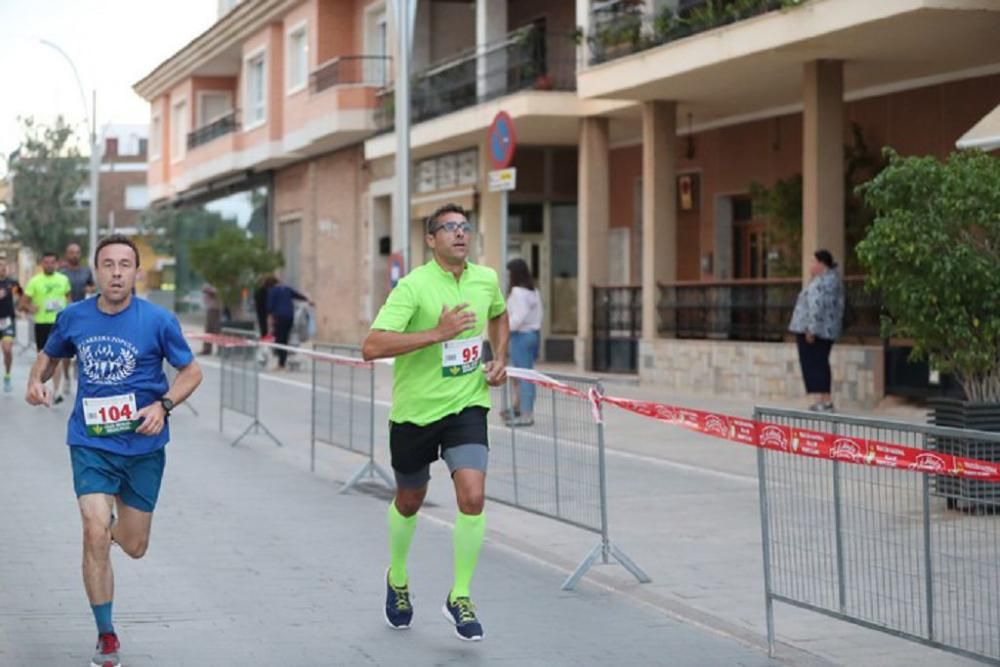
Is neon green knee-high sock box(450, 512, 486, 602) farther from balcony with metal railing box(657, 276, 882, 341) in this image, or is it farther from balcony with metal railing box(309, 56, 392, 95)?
balcony with metal railing box(309, 56, 392, 95)

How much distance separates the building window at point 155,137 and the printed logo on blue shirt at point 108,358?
158ft

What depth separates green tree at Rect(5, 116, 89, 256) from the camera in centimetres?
6856

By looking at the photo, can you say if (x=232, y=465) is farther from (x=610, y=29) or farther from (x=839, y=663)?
(x=610, y=29)

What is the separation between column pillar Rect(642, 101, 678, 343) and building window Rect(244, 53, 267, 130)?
774 inches

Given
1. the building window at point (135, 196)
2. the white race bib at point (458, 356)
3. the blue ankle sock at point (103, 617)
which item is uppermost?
the building window at point (135, 196)

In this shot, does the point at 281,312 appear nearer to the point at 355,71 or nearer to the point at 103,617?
the point at 355,71

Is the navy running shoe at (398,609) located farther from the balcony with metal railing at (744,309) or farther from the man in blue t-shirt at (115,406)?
the balcony with metal railing at (744,309)

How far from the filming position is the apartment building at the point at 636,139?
20.9 meters

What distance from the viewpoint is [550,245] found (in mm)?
32625

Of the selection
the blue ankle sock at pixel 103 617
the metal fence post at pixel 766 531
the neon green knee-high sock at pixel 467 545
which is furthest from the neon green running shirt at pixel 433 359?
the blue ankle sock at pixel 103 617

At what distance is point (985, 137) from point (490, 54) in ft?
52.3

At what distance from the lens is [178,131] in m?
52.4

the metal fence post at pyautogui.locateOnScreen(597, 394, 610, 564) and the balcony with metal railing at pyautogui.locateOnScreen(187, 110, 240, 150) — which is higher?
the balcony with metal railing at pyautogui.locateOnScreen(187, 110, 240, 150)

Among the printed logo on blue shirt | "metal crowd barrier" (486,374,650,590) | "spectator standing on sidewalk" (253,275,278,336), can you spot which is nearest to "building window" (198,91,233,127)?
"spectator standing on sidewalk" (253,275,278,336)
